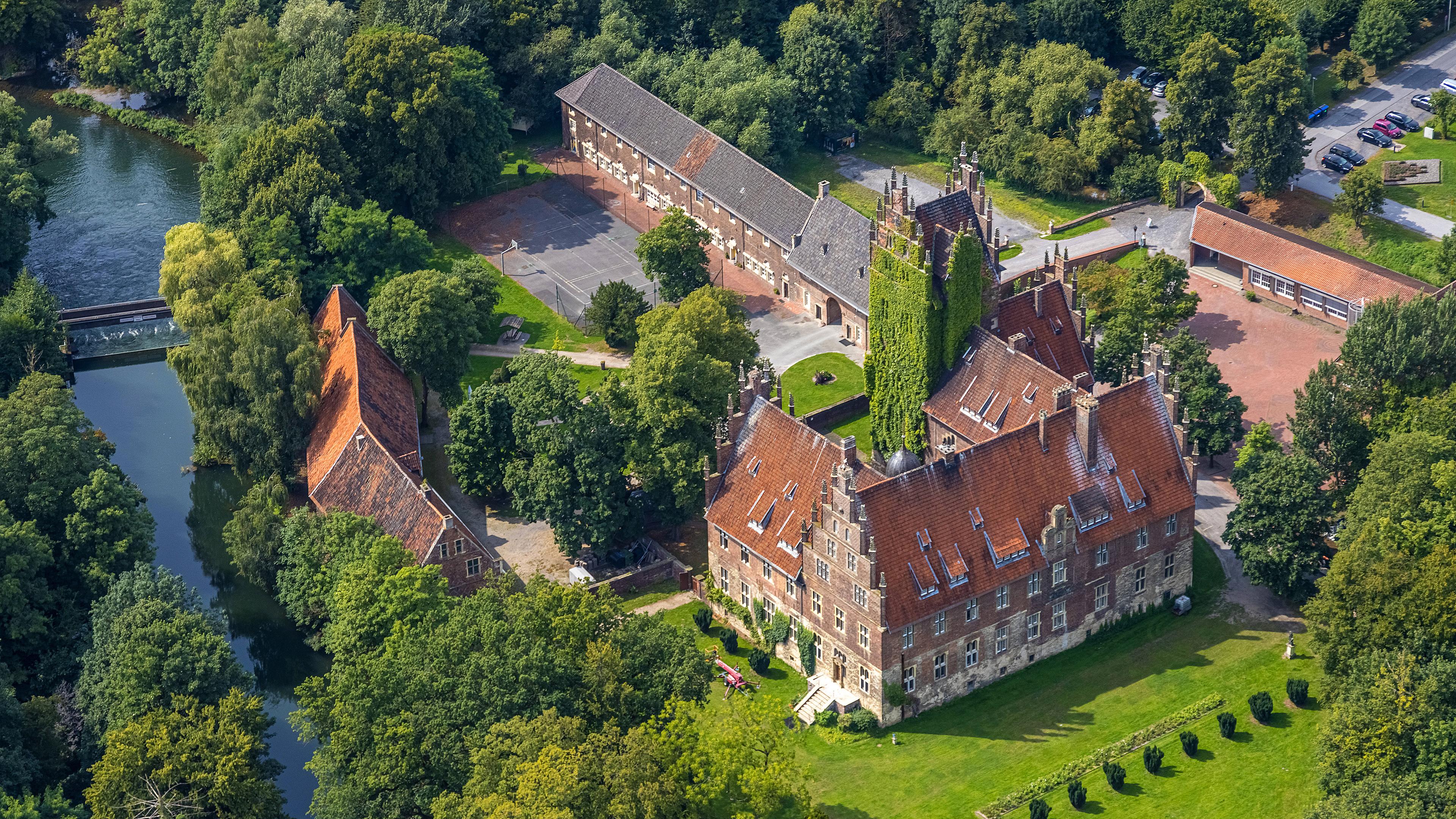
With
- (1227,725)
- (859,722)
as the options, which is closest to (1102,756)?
(1227,725)

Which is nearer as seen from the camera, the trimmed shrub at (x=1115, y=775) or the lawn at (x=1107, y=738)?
the lawn at (x=1107, y=738)

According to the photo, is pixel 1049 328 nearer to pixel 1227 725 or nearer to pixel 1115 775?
pixel 1227 725

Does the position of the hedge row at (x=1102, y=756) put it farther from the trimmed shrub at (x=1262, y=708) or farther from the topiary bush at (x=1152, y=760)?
the trimmed shrub at (x=1262, y=708)

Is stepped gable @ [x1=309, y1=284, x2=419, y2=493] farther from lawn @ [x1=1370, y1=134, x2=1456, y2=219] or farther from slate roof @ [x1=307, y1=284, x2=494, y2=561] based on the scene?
lawn @ [x1=1370, y1=134, x2=1456, y2=219]

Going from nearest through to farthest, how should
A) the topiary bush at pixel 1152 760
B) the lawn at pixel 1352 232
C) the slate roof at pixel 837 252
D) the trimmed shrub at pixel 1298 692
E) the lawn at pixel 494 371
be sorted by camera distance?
the topiary bush at pixel 1152 760
the trimmed shrub at pixel 1298 692
the lawn at pixel 494 371
the slate roof at pixel 837 252
the lawn at pixel 1352 232

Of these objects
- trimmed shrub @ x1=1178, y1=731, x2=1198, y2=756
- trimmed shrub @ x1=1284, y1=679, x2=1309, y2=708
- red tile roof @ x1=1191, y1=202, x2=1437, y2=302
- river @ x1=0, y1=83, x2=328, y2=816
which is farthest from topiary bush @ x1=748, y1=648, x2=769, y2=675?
red tile roof @ x1=1191, y1=202, x2=1437, y2=302

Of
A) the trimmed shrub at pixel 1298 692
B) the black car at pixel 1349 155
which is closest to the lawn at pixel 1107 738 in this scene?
the trimmed shrub at pixel 1298 692
